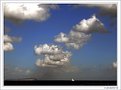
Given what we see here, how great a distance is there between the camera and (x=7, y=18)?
341 centimetres

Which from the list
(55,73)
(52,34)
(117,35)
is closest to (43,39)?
(52,34)

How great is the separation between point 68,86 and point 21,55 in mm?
477

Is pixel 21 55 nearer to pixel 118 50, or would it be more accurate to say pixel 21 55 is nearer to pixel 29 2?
pixel 29 2

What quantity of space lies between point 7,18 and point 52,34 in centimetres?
40

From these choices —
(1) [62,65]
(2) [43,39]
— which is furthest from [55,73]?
(2) [43,39]

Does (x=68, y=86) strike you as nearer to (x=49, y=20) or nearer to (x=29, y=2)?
(x=49, y=20)

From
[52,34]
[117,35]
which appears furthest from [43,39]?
[117,35]

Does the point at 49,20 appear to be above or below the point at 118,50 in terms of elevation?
above

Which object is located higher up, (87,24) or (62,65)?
(87,24)

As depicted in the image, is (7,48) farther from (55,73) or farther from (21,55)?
(55,73)

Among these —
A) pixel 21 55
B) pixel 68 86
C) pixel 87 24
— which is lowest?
pixel 68 86

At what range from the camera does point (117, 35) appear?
3424 mm

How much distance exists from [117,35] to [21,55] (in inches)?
32.8

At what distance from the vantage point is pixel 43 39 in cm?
342
